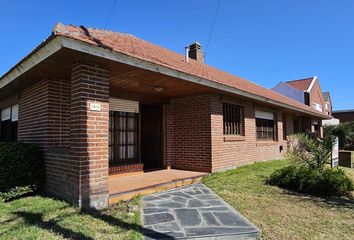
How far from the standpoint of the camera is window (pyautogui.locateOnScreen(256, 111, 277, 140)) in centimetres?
1199

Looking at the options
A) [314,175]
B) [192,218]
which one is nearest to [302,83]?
[314,175]

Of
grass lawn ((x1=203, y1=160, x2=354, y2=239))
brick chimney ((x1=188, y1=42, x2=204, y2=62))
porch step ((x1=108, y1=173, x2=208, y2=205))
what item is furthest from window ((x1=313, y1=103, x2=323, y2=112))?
porch step ((x1=108, y1=173, x2=208, y2=205))

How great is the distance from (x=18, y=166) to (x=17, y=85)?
2.52 m

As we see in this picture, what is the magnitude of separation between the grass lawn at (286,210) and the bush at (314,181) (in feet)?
1.23

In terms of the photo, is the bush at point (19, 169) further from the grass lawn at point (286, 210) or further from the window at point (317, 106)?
the window at point (317, 106)

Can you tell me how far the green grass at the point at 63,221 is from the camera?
3.66 meters

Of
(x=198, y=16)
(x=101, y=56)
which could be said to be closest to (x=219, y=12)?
(x=198, y=16)

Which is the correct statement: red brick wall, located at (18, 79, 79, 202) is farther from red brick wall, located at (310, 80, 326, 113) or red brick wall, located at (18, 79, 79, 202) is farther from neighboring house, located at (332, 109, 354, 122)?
neighboring house, located at (332, 109, 354, 122)

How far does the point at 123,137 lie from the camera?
8.39m

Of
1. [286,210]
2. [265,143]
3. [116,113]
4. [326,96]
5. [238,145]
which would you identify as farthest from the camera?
[326,96]

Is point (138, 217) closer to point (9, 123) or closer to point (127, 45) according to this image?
point (127, 45)

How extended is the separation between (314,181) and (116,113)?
5727 mm

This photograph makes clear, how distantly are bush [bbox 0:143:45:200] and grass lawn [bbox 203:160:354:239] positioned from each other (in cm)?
410

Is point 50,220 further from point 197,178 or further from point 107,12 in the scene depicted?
point 107,12
